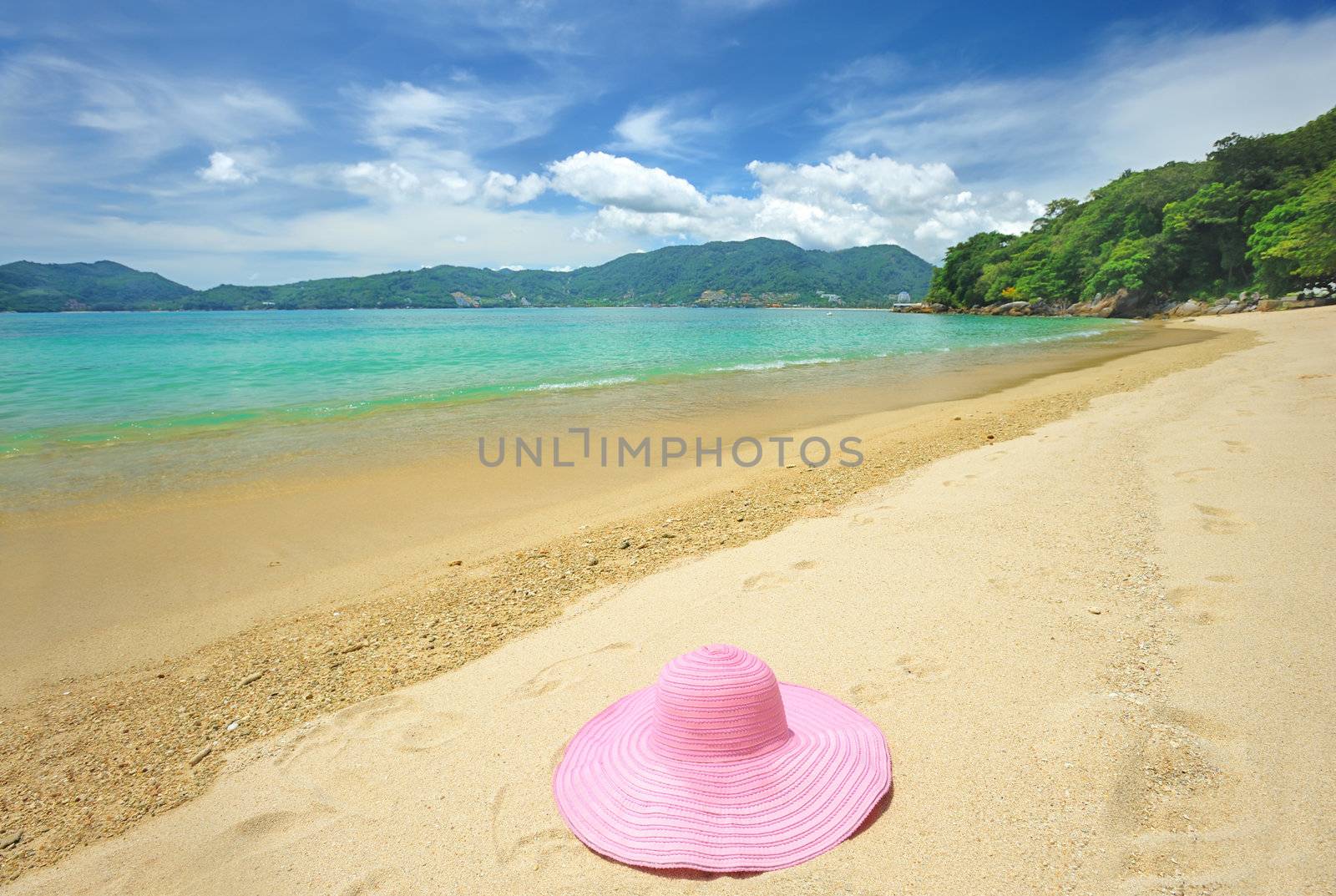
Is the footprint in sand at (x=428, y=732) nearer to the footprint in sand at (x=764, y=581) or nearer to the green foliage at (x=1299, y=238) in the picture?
the footprint in sand at (x=764, y=581)

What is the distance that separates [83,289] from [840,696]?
23755 cm

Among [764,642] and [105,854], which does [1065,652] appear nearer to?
[764,642]

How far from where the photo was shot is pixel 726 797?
213 cm

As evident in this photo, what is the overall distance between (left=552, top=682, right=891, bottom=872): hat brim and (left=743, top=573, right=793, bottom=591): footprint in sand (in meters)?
1.49

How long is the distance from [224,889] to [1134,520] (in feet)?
19.1

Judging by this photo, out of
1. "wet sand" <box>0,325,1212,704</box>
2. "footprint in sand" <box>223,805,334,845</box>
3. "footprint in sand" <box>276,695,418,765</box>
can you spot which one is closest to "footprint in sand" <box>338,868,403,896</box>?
"footprint in sand" <box>223,805,334,845</box>

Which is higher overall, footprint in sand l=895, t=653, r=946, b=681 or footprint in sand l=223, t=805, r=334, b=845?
footprint in sand l=895, t=653, r=946, b=681

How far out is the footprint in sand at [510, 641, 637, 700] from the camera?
10.0 ft

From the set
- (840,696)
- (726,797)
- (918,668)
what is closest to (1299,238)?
(918,668)

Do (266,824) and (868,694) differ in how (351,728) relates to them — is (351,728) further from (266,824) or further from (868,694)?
(868,694)

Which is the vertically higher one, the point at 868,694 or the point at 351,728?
the point at 868,694

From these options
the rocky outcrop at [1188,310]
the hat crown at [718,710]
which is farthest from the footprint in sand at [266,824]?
the rocky outcrop at [1188,310]

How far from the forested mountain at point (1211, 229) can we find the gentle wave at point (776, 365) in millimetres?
32171

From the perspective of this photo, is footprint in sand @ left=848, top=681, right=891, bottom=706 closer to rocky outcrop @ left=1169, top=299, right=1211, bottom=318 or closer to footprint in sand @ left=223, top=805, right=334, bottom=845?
footprint in sand @ left=223, top=805, right=334, bottom=845
